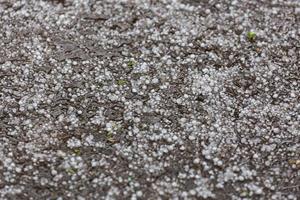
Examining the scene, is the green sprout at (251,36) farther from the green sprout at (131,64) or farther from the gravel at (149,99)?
the green sprout at (131,64)

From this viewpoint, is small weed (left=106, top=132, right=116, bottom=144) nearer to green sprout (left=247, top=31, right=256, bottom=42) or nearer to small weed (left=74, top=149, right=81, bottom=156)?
small weed (left=74, top=149, right=81, bottom=156)

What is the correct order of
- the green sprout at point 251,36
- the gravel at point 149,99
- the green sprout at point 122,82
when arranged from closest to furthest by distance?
the gravel at point 149,99 < the green sprout at point 122,82 < the green sprout at point 251,36

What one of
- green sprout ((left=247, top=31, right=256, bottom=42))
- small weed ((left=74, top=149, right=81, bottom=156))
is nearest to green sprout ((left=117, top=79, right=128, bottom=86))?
small weed ((left=74, top=149, right=81, bottom=156))

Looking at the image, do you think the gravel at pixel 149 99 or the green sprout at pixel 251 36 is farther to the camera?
the green sprout at pixel 251 36

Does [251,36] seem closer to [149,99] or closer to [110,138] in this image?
[149,99]

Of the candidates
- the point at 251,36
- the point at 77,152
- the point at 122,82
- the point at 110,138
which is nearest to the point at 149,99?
the point at 122,82

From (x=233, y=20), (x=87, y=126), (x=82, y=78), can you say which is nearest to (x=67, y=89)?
(x=82, y=78)

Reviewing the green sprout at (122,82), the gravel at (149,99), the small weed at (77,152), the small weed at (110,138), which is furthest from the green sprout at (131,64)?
the small weed at (77,152)

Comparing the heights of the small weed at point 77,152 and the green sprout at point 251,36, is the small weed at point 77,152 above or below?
below
